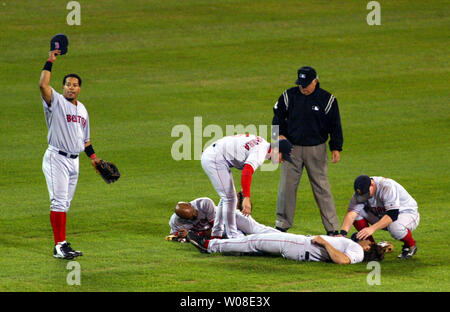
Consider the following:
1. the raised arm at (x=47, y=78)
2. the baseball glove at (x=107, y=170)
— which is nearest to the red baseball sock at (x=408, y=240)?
the baseball glove at (x=107, y=170)

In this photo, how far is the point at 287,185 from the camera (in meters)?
10.1

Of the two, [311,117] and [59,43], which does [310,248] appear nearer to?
[311,117]

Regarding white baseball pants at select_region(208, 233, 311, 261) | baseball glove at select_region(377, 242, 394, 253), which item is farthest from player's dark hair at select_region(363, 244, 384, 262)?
→ white baseball pants at select_region(208, 233, 311, 261)

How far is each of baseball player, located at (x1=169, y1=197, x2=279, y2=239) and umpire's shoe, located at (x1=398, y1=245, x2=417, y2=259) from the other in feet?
4.84

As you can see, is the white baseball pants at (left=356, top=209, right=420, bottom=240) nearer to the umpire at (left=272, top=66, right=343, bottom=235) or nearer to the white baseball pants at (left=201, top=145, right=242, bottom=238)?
the umpire at (left=272, top=66, right=343, bottom=235)

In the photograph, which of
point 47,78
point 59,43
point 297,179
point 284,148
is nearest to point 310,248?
point 284,148

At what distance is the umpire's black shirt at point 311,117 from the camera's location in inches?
392

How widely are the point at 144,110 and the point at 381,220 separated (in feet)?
29.4

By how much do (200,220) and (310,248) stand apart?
5.98 ft

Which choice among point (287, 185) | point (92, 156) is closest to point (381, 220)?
point (287, 185)

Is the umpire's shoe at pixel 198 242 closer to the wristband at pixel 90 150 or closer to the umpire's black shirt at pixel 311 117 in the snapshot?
the wristband at pixel 90 150
